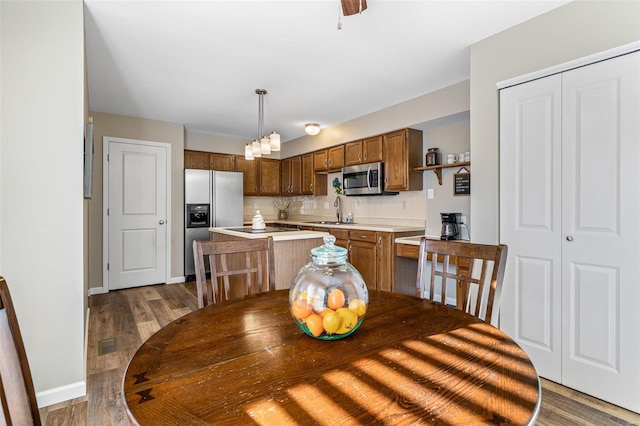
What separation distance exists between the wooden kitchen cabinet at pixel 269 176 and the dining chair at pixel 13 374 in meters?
5.66

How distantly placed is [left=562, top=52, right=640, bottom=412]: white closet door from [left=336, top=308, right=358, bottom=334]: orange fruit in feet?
6.10

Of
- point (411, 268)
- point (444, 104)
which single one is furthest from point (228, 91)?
point (411, 268)

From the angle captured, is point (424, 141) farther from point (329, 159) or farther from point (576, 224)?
point (576, 224)

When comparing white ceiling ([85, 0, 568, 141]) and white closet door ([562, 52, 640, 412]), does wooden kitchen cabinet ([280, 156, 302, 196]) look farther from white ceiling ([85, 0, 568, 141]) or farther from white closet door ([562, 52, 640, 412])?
white closet door ([562, 52, 640, 412])

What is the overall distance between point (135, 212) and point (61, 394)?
10.3 ft

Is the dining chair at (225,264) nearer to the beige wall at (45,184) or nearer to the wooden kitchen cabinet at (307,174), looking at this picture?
the beige wall at (45,184)

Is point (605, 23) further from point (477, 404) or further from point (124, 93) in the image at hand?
point (124, 93)

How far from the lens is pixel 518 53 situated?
2.42 meters

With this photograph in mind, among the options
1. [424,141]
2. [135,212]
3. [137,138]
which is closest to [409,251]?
[424,141]

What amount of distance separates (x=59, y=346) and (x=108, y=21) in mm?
2182

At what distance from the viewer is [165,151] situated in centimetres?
499

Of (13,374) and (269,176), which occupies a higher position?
(269,176)

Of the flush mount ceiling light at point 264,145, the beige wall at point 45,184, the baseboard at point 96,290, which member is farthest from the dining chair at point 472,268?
the baseboard at point 96,290

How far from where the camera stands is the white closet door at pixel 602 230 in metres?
1.88
